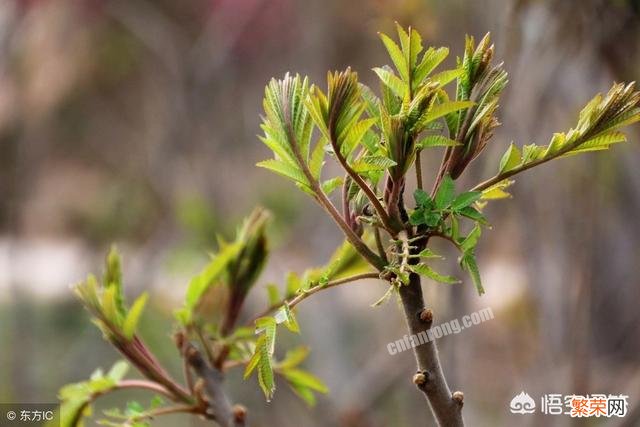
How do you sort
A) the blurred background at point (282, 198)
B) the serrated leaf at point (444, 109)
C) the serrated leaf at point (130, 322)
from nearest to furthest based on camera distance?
the serrated leaf at point (444, 109), the serrated leaf at point (130, 322), the blurred background at point (282, 198)

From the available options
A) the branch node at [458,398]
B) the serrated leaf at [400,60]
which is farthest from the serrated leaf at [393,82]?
the branch node at [458,398]

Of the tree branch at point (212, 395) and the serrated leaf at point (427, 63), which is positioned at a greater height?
the serrated leaf at point (427, 63)

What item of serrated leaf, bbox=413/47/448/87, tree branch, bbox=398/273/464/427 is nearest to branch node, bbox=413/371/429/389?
tree branch, bbox=398/273/464/427

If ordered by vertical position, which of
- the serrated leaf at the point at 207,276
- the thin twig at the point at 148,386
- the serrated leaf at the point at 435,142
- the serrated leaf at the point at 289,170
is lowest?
the thin twig at the point at 148,386

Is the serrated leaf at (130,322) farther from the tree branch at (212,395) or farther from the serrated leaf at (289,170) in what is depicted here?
the serrated leaf at (289,170)

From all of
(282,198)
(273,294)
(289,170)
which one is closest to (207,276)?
(273,294)

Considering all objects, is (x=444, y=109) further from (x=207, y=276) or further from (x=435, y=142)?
(x=207, y=276)

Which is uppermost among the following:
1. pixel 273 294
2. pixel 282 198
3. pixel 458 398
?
pixel 282 198

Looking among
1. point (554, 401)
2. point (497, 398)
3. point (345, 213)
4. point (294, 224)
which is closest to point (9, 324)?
point (294, 224)

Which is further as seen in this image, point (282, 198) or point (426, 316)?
point (282, 198)
